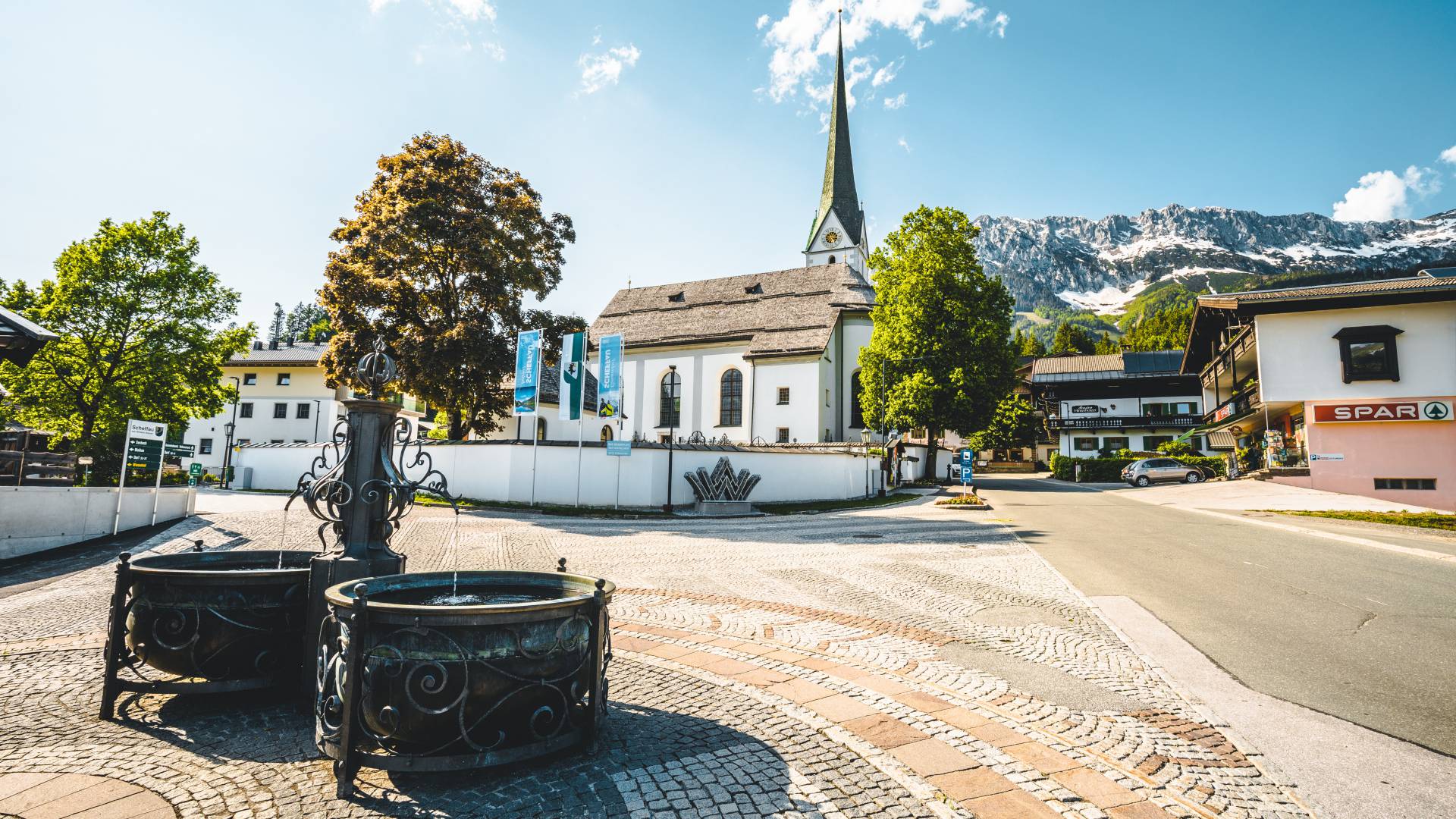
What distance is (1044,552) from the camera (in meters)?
Result: 12.0

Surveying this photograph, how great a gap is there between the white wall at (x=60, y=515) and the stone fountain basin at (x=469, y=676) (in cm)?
1279

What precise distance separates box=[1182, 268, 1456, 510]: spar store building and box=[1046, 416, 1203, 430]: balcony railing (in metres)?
30.7

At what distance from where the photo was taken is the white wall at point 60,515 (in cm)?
1112

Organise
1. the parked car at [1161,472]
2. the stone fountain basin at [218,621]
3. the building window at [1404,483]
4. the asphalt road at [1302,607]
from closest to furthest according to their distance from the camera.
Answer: the stone fountain basin at [218,621], the asphalt road at [1302,607], the building window at [1404,483], the parked car at [1161,472]

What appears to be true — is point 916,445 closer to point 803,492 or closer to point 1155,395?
point 803,492

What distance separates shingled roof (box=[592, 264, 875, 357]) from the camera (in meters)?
40.5

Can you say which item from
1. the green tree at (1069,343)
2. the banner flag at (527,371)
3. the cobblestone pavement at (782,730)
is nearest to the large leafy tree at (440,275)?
the banner flag at (527,371)

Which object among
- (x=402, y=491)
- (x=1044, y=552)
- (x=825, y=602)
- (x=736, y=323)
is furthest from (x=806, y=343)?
(x=402, y=491)

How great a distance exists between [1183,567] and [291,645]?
11.5 metres

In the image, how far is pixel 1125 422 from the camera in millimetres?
57500

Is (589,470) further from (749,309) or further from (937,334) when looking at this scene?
(749,309)

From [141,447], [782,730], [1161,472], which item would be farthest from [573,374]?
[1161,472]

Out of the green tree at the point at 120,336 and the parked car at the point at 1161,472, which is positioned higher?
the green tree at the point at 120,336

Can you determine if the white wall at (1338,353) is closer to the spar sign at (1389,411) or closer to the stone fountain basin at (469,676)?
the spar sign at (1389,411)
